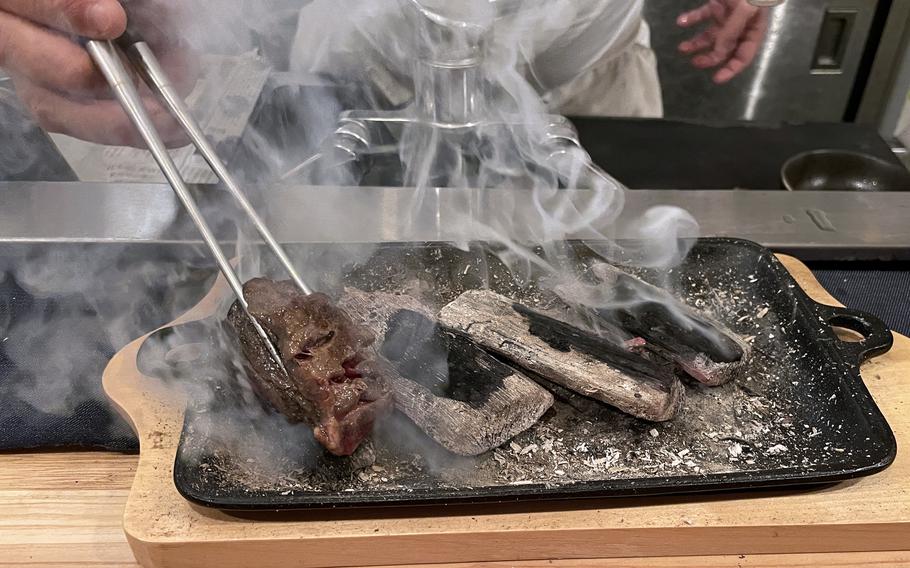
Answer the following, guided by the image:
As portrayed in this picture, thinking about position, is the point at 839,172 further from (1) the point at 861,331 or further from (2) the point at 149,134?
(2) the point at 149,134

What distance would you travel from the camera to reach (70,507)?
5.56 feet

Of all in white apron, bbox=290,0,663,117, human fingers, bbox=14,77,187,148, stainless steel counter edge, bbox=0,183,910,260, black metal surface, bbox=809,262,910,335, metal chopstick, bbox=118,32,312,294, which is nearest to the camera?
metal chopstick, bbox=118,32,312,294

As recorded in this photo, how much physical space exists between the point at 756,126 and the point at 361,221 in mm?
2114

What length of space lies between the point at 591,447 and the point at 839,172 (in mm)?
2232

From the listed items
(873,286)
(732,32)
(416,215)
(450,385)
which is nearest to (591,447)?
(450,385)

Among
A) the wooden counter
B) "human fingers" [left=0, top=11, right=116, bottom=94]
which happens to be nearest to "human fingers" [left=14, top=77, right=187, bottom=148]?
"human fingers" [left=0, top=11, right=116, bottom=94]

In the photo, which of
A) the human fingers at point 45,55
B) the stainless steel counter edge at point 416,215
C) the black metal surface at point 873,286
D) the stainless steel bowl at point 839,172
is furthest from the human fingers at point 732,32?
the human fingers at point 45,55

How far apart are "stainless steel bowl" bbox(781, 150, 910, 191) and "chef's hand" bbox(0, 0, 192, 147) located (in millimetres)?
2568

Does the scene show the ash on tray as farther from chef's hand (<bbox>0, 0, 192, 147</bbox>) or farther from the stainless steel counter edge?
chef's hand (<bbox>0, 0, 192, 147</bbox>)

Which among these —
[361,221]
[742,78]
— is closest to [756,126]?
[742,78]

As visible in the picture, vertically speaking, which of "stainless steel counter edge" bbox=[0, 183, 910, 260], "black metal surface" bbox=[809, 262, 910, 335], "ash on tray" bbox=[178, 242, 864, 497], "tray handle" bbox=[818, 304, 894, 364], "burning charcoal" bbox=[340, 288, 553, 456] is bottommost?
Answer: "black metal surface" bbox=[809, 262, 910, 335]

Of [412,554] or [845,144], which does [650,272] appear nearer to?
[412,554]

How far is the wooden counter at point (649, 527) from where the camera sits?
59.7 inches

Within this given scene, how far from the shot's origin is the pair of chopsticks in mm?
1647
